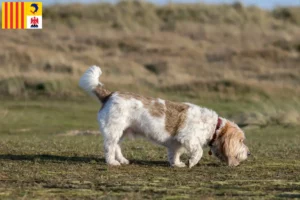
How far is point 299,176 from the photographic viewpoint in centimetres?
1181

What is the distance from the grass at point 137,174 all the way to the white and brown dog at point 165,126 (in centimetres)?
25

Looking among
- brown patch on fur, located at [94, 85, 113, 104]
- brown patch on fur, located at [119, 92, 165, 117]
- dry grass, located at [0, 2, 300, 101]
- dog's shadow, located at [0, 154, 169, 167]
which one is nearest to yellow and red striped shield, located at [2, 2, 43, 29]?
dry grass, located at [0, 2, 300, 101]

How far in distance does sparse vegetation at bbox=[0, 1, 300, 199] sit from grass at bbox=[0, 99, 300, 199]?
0.05 feet

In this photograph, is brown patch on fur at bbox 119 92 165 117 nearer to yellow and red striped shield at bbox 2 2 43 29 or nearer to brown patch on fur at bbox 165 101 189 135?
brown patch on fur at bbox 165 101 189 135

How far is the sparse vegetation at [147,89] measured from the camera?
10945mm

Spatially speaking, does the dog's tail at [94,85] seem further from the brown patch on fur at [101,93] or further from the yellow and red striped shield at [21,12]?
the yellow and red striped shield at [21,12]

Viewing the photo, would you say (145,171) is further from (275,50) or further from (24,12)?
(275,50)

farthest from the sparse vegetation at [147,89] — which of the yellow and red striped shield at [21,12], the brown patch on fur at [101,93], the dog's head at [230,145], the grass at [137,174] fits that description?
the yellow and red striped shield at [21,12]

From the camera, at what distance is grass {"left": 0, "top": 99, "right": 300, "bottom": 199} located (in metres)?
9.97

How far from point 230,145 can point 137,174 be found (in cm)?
190

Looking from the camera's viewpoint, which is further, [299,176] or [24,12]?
[24,12]

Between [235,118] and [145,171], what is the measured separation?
13449mm

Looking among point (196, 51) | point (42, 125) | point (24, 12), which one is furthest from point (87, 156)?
point (196, 51)

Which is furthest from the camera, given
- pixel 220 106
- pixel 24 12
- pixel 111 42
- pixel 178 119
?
pixel 111 42
